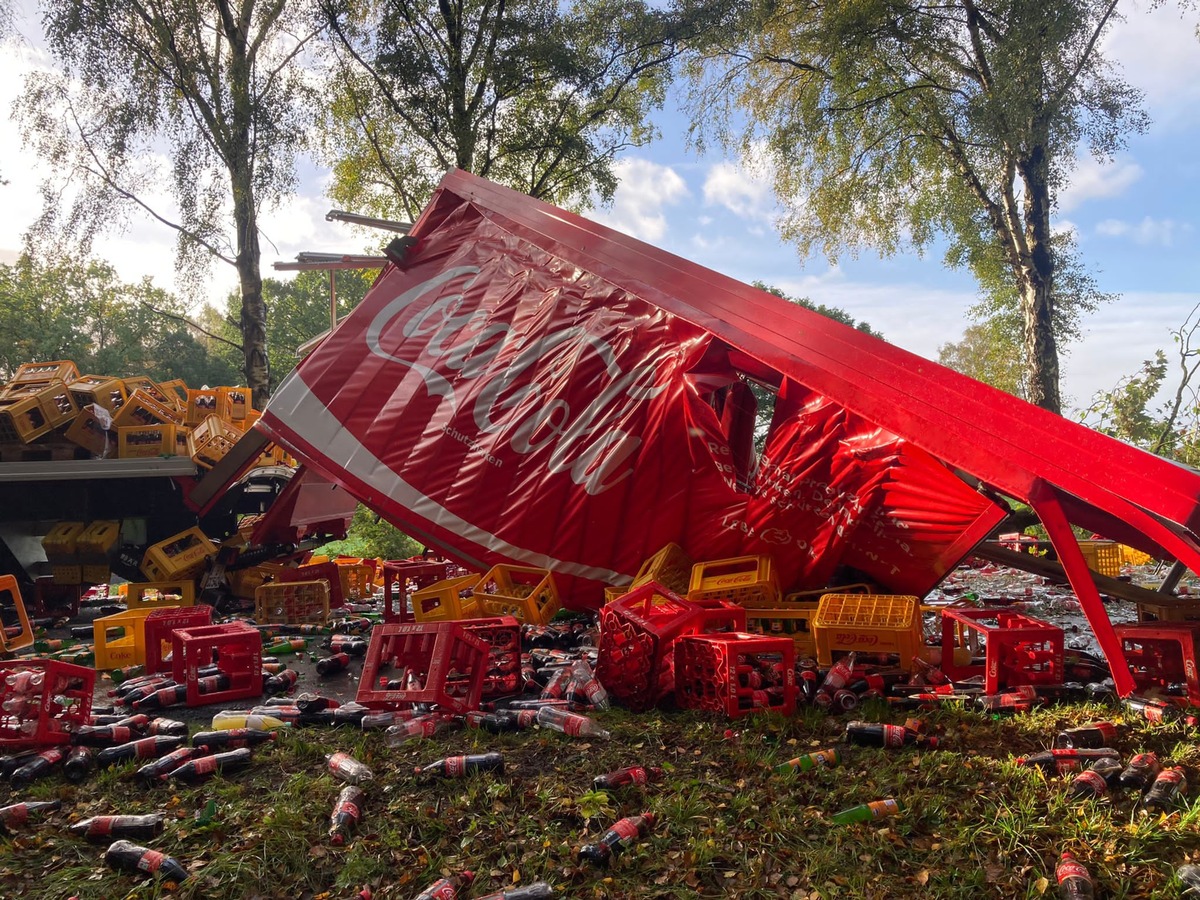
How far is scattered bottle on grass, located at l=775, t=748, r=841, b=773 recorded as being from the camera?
303 cm

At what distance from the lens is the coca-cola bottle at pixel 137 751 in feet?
11.4

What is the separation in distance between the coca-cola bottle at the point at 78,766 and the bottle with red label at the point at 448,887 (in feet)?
6.39

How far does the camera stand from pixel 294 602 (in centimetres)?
721

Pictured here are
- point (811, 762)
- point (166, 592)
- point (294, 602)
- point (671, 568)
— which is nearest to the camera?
point (811, 762)

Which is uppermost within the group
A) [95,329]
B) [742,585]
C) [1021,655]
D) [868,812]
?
[95,329]

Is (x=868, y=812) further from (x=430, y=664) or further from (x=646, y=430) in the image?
(x=646, y=430)

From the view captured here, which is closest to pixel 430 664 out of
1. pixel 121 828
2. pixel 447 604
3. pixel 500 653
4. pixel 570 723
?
pixel 500 653

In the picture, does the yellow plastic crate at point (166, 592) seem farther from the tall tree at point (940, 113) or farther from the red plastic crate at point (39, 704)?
the tall tree at point (940, 113)

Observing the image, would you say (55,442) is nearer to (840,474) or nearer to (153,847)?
(153,847)

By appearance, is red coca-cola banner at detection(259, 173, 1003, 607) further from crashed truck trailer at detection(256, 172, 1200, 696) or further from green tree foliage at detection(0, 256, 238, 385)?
green tree foliage at detection(0, 256, 238, 385)

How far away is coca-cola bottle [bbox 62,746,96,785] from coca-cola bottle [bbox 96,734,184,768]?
1.5 inches

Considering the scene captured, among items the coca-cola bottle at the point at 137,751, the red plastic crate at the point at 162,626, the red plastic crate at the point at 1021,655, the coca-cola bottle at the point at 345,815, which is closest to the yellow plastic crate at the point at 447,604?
the red plastic crate at the point at 162,626

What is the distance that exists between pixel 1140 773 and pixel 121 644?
5806mm

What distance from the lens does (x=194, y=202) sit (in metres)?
13.9
